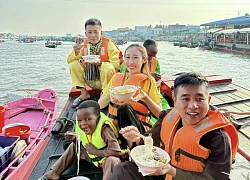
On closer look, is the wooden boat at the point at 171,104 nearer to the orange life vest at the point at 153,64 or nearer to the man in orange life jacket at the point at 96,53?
the man in orange life jacket at the point at 96,53

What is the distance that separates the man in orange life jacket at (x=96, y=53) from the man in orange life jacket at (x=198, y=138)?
2655 millimetres

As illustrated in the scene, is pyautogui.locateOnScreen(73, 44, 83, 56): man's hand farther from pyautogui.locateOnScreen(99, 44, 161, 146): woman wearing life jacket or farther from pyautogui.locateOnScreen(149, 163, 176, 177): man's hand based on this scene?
pyautogui.locateOnScreen(149, 163, 176, 177): man's hand

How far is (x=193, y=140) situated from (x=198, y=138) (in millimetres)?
35

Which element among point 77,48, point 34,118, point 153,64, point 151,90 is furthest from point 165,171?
point 34,118

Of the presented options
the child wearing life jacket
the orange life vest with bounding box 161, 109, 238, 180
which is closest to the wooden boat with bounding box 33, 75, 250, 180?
the child wearing life jacket

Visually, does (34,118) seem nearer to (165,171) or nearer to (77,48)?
(77,48)

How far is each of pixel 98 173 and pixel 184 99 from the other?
1.42 m

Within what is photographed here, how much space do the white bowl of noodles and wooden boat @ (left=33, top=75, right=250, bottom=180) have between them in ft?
3.80

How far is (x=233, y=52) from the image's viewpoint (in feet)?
113

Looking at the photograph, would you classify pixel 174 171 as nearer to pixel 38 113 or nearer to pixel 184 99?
pixel 184 99

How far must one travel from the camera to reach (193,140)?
1.74 meters

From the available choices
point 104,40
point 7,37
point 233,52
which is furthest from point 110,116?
point 7,37

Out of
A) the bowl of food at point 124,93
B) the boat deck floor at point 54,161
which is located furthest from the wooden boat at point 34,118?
the bowl of food at point 124,93

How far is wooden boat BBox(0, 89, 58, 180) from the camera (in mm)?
3807
